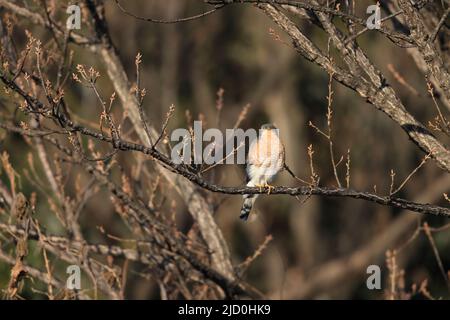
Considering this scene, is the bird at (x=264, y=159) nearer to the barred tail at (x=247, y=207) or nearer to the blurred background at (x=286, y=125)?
the barred tail at (x=247, y=207)

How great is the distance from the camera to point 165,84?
16703mm

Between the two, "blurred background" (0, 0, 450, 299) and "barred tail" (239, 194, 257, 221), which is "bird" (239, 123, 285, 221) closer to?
"barred tail" (239, 194, 257, 221)

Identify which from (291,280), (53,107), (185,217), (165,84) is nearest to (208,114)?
(165,84)

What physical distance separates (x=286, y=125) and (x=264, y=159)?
9878 millimetres


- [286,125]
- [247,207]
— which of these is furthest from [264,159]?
[286,125]

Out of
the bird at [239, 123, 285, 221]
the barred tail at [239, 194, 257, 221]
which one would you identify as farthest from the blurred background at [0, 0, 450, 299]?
the bird at [239, 123, 285, 221]

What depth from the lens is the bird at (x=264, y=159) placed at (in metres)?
7.52

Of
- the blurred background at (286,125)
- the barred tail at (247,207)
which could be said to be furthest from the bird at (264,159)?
the blurred background at (286,125)

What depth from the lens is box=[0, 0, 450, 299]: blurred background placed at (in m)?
15.9

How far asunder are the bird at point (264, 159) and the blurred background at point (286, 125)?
23.4 feet

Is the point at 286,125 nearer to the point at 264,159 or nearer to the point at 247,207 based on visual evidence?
the point at 247,207
